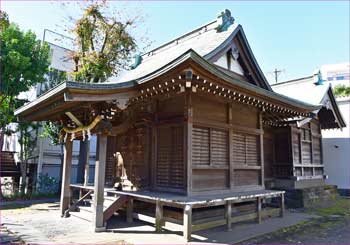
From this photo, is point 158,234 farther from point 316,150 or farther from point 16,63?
point 316,150

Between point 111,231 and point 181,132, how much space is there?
2.80 meters

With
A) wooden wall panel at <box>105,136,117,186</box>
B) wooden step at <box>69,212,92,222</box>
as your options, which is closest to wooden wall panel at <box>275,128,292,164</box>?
wooden wall panel at <box>105,136,117,186</box>

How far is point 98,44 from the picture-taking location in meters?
14.0

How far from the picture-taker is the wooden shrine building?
5.81 meters

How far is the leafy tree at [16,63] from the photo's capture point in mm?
10562

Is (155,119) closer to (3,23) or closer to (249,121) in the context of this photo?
(249,121)

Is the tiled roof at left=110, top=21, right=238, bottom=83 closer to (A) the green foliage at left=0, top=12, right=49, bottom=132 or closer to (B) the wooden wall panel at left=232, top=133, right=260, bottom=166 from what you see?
(B) the wooden wall panel at left=232, top=133, right=260, bottom=166

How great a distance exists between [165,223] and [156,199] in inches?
30.0

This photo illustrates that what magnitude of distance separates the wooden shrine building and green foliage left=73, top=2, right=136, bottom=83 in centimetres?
562

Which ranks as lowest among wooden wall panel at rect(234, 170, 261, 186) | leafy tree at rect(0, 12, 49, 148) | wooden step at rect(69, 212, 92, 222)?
wooden step at rect(69, 212, 92, 222)

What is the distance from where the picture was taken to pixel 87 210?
711 cm

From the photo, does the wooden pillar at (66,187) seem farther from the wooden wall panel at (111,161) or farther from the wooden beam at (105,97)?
the wooden beam at (105,97)

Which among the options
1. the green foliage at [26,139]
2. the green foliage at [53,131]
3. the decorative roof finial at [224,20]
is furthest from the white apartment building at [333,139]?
the green foliage at [26,139]

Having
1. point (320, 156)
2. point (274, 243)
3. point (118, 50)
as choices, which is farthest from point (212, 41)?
point (320, 156)
